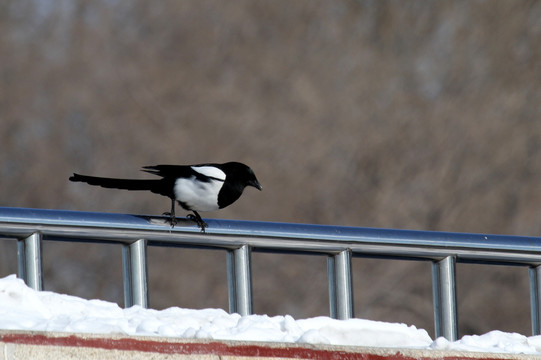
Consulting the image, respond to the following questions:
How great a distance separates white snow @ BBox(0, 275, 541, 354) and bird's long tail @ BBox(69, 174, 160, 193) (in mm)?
1109

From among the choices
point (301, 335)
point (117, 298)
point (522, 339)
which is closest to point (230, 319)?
point (301, 335)

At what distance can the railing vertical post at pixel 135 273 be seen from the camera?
11.9 feet

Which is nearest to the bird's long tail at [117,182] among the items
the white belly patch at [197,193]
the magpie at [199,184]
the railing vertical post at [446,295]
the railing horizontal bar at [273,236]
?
the magpie at [199,184]

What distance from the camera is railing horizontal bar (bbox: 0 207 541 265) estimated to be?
11.5 feet

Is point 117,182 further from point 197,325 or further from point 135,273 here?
point 197,325

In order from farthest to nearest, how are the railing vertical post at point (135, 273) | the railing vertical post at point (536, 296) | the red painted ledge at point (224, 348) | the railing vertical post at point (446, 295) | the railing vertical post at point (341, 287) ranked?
the railing vertical post at point (536, 296)
the railing vertical post at point (446, 295)
the railing vertical post at point (341, 287)
the railing vertical post at point (135, 273)
the red painted ledge at point (224, 348)

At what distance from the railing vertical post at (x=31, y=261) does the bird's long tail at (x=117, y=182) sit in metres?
0.81

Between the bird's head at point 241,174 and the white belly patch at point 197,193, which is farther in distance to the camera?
the bird's head at point 241,174

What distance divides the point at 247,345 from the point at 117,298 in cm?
1172

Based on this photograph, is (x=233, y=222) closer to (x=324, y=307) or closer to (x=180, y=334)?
(x=180, y=334)

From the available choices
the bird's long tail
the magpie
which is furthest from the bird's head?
the bird's long tail

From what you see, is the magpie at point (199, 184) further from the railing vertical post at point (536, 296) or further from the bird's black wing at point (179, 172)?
the railing vertical post at point (536, 296)

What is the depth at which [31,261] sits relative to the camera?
3.50 meters

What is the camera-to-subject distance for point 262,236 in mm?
3723
